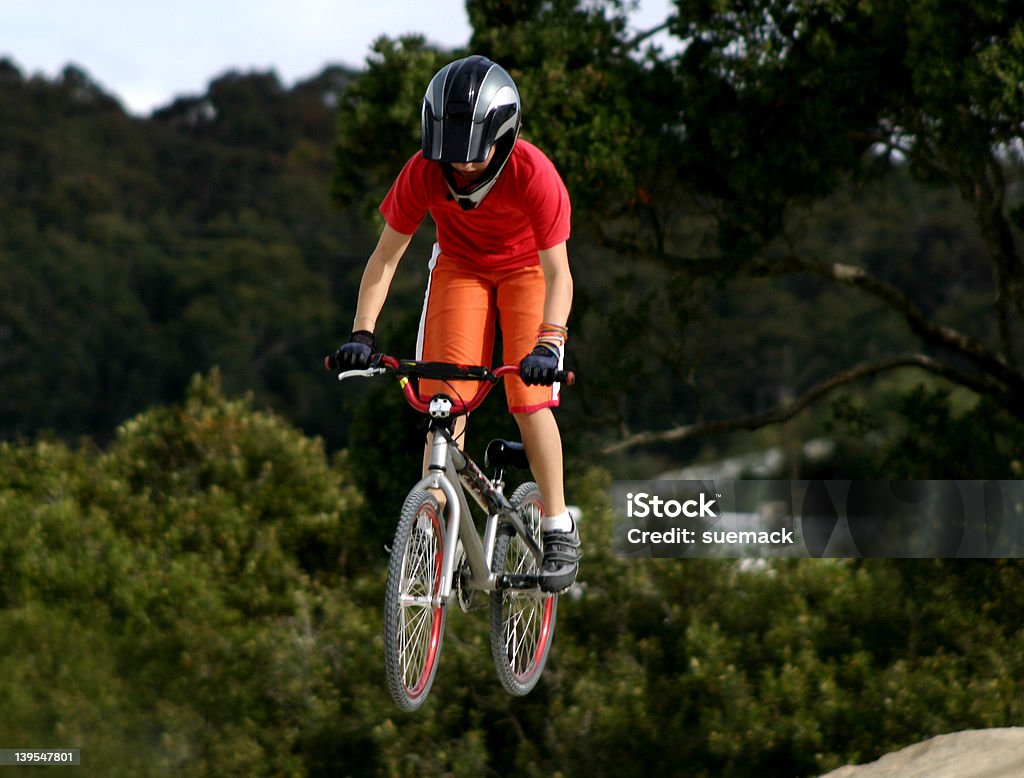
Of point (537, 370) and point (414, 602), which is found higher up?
point (537, 370)

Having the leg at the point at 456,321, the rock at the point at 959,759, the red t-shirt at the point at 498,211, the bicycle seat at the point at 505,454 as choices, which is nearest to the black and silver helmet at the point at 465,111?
the red t-shirt at the point at 498,211

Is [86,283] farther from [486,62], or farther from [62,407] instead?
[486,62]

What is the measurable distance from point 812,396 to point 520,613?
241 inches

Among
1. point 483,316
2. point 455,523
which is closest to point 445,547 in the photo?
point 455,523

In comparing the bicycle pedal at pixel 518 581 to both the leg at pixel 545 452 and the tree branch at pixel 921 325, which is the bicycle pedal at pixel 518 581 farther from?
the tree branch at pixel 921 325

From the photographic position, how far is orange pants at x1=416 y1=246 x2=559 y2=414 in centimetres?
655

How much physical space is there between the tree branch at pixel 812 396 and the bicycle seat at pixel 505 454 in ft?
17.3

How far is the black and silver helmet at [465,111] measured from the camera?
5.94 meters

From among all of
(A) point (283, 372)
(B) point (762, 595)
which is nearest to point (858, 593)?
(B) point (762, 595)

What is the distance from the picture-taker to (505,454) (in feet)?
23.0

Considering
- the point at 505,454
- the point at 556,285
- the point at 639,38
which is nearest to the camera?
the point at 556,285

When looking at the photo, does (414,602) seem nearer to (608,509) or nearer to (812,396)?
(812,396)

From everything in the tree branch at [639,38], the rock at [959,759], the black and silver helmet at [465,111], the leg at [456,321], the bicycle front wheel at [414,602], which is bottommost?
the rock at [959,759]

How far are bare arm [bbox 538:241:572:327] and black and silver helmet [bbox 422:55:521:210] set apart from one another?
579 mm
